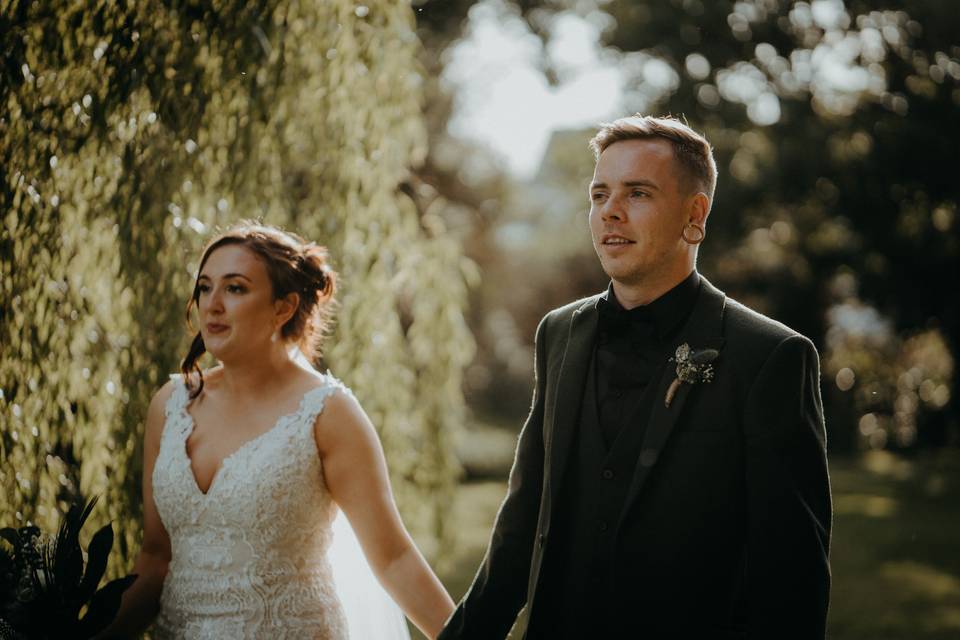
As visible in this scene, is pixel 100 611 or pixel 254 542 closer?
pixel 100 611

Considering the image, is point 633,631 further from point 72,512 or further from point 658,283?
point 72,512

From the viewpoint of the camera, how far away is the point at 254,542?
2965mm

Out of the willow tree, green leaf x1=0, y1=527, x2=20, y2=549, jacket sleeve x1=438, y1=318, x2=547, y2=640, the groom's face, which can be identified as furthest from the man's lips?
the willow tree

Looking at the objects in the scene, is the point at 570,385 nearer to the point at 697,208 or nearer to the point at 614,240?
the point at 614,240

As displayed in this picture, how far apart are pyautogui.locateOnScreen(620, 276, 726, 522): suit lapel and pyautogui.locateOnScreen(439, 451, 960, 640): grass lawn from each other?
172 inches

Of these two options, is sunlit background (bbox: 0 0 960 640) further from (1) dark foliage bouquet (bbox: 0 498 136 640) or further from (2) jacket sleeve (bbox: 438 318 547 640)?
(2) jacket sleeve (bbox: 438 318 547 640)

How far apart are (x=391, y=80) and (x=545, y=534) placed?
10.6ft

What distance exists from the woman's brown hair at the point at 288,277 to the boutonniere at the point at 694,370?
1.36 meters

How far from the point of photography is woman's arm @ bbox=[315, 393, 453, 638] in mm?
2975

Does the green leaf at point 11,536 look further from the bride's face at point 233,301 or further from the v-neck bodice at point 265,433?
the bride's face at point 233,301

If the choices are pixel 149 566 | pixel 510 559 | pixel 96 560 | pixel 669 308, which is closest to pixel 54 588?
pixel 96 560

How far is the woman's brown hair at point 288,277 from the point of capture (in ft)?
10.0

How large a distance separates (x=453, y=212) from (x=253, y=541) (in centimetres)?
1561

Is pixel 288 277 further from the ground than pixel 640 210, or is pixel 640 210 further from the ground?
pixel 640 210
